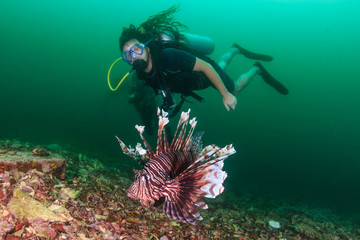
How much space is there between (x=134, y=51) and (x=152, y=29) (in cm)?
108

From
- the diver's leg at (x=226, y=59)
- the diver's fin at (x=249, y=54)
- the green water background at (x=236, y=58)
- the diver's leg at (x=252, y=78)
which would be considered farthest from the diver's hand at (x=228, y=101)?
the green water background at (x=236, y=58)

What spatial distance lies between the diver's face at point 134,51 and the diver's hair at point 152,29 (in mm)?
121

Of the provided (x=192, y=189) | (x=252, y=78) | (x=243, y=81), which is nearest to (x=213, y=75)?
(x=243, y=81)

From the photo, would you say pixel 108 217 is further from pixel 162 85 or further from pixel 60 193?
pixel 162 85

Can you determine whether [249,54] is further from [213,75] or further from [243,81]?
[213,75]

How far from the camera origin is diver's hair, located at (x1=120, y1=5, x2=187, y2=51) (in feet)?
14.9

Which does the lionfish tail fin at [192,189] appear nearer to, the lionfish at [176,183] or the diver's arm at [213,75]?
the lionfish at [176,183]

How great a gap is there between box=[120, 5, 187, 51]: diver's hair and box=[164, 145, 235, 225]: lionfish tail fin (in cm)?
353

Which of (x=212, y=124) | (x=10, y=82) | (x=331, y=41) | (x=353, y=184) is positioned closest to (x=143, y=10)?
(x=10, y=82)

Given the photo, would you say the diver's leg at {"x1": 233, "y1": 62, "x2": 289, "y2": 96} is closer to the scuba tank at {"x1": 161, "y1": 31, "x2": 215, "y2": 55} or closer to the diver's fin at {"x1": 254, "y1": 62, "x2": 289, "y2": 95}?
the diver's fin at {"x1": 254, "y1": 62, "x2": 289, "y2": 95}

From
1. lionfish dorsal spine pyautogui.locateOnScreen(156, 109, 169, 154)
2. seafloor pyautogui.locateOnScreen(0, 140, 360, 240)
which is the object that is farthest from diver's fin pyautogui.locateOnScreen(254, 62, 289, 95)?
lionfish dorsal spine pyautogui.locateOnScreen(156, 109, 169, 154)

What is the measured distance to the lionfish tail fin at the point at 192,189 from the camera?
191 centimetres

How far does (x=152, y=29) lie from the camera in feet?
16.4

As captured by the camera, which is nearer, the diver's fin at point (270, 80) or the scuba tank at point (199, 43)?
the scuba tank at point (199, 43)
